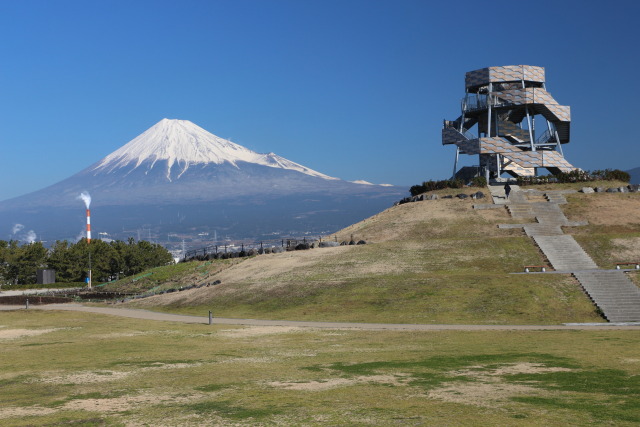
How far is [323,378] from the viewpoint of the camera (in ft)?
91.5

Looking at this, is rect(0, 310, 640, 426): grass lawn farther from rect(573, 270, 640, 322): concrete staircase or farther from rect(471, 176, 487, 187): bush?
rect(471, 176, 487, 187): bush

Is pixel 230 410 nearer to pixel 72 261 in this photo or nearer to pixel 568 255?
pixel 568 255

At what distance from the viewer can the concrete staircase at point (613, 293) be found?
48.6 m

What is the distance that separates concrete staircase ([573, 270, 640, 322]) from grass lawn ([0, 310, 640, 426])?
8038 millimetres

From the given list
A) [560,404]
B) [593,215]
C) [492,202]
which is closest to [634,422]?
[560,404]

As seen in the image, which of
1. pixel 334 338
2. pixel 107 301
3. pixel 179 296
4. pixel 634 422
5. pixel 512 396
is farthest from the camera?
pixel 107 301

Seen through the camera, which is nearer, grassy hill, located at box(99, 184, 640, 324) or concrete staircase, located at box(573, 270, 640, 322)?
concrete staircase, located at box(573, 270, 640, 322)

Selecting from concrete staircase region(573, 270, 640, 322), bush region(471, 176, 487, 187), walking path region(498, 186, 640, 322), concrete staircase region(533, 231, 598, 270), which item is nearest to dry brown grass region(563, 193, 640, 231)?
walking path region(498, 186, 640, 322)

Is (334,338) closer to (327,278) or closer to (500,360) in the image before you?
(500,360)

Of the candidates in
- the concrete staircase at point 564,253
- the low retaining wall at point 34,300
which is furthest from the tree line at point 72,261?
the concrete staircase at point 564,253

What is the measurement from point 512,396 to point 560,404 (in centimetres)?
179

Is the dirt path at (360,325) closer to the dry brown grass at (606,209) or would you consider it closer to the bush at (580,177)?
the dry brown grass at (606,209)

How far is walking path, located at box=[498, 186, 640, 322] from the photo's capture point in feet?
165

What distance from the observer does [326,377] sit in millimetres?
28156
